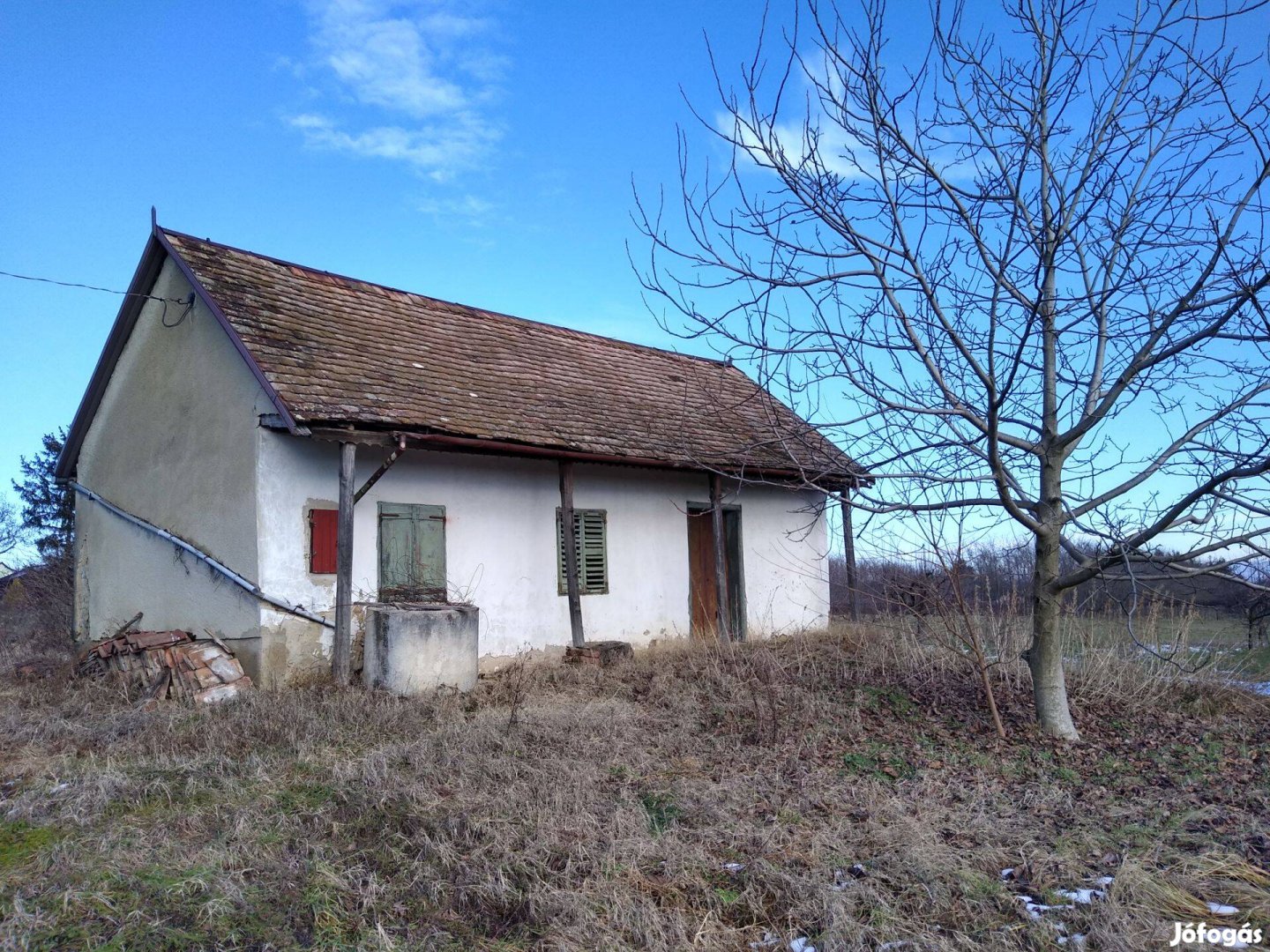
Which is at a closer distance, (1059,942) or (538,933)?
(1059,942)

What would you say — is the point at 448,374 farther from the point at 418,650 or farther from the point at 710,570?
the point at 710,570

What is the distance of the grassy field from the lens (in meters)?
3.54

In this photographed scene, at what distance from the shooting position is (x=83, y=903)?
12.4ft

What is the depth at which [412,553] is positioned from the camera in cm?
990

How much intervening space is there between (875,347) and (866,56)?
1.83 meters

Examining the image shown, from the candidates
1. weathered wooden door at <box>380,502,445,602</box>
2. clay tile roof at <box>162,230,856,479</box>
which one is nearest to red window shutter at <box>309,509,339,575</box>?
weathered wooden door at <box>380,502,445,602</box>

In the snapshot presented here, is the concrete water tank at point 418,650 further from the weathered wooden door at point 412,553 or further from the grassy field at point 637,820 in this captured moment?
the weathered wooden door at point 412,553

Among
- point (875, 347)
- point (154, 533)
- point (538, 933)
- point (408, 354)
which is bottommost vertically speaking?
point (538, 933)

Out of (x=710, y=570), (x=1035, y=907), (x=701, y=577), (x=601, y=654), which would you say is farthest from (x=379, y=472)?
(x=1035, y=907)

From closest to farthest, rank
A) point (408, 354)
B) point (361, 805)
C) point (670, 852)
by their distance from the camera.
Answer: point (670, 852)
point (361, 805)
point (408, 354)

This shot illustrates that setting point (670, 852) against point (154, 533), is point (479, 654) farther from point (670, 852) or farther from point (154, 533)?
point (670, 852)

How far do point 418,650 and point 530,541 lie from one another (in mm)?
2730

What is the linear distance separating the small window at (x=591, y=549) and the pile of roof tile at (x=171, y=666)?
4.22 metres

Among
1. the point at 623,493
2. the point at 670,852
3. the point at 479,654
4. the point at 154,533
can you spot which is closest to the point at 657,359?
the point at 623,493
